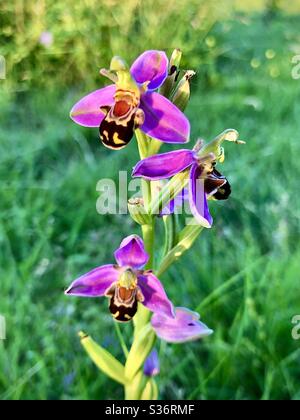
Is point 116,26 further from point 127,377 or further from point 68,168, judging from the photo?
point 127,377

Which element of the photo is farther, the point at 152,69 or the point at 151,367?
the point at 151,367

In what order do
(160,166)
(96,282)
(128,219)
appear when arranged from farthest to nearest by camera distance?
(128,219) → (96,282) → (160,166)

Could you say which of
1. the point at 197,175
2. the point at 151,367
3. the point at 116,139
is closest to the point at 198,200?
the point at 197,175

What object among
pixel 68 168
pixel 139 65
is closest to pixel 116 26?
pixel 68 168

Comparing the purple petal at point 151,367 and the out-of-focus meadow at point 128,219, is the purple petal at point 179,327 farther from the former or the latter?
the out-of-focus meadow at point 128,219

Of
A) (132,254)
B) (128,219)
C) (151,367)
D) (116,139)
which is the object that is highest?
(128,219)

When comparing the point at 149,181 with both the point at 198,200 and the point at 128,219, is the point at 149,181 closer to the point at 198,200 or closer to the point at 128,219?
the point at 198,200

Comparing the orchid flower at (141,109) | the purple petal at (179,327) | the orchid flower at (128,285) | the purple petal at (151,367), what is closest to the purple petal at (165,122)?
the orchid flower at (141,109)
